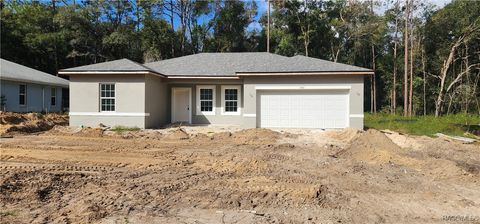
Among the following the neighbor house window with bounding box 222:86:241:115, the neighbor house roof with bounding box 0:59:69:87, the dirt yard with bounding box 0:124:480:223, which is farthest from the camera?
the neighbor house roof with bounding box 0:59:69:87

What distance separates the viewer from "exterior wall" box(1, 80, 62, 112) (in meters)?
22.5

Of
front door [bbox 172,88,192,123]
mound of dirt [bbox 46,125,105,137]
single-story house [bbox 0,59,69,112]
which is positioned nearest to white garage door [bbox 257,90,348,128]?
front door [bbox 172,88,192,123]

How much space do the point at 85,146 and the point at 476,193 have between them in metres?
10.8

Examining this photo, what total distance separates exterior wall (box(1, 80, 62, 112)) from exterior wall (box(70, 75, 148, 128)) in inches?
345

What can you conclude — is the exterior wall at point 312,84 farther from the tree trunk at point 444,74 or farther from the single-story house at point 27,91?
the tree trunk at point 444,74

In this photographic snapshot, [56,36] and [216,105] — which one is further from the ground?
[56,36]

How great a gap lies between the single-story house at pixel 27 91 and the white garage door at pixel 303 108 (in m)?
17.1

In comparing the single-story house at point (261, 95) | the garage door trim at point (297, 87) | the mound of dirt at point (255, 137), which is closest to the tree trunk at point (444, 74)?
the single-story house at point (261, 95)

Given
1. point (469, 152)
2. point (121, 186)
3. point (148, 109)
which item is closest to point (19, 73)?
point (148, 109)

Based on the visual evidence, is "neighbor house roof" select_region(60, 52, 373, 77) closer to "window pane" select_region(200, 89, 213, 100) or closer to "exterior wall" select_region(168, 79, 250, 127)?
"exterior wall" select_region(168, 79, 250, 127)

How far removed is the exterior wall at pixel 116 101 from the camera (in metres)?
16.7

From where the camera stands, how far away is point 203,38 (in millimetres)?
40000

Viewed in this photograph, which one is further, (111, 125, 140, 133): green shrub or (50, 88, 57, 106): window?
(50, 88, 57, 106): window

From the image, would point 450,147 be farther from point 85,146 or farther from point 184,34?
point 184,34
